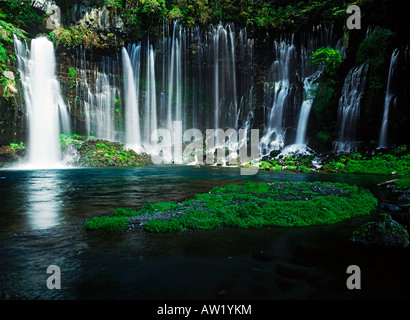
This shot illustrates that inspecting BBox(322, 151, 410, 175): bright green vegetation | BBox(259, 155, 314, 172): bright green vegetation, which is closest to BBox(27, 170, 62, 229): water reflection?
BBox(259, 155, 314, 172): bright green vegetation

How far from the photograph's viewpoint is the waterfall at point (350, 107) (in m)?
23.9

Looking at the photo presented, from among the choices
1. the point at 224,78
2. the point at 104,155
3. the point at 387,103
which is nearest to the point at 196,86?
the point at 224,78

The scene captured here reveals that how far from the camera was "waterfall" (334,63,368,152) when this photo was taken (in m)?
23.9

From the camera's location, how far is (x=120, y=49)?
108ft

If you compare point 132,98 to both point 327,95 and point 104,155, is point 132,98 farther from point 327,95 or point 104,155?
point 327,95

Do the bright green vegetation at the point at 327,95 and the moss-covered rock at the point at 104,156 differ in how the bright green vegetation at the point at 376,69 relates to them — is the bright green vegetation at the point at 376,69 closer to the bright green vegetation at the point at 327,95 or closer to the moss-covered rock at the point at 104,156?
the bright green vegetation at the point at 327,95

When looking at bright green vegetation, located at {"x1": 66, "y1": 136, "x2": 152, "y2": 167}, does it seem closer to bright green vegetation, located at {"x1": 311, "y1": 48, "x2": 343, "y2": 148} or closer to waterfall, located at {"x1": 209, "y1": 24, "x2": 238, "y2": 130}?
waterfall, located at {"x1": 209, "y1": 24, "x2": 238, "y2": 130}

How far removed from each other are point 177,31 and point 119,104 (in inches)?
510

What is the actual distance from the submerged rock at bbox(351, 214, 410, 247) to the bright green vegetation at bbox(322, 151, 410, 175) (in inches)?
584

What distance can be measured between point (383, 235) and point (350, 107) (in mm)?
23792

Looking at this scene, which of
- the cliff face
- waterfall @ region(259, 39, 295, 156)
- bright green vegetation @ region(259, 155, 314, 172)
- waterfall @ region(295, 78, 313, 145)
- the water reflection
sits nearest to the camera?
the water reflection

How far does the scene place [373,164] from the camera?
18.5 m

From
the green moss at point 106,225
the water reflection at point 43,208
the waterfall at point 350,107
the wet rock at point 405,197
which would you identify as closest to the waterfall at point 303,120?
the waterfall at point 350,107

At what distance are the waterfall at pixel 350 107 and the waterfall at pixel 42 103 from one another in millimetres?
30180
